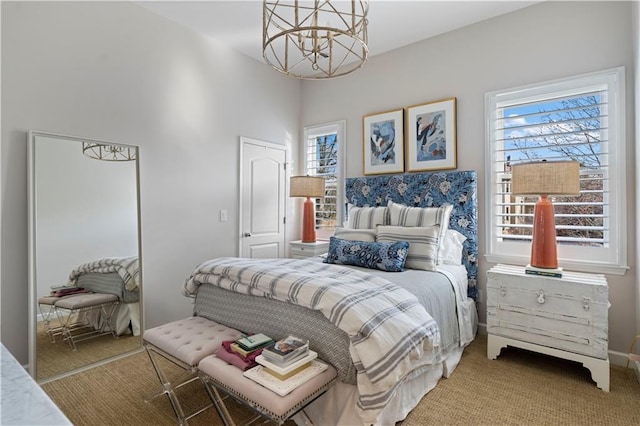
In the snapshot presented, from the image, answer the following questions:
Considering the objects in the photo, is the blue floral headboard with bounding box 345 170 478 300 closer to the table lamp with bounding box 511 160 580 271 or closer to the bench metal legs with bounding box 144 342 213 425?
the table lamp with bounding box 511 160 580 271

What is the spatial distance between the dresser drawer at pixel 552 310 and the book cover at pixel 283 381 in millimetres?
1701

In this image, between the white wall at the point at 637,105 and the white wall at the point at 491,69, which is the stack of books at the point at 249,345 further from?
the white wall at the point at 637,105

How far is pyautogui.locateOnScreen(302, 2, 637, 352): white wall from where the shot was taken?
8.52ft

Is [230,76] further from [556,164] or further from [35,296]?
[556,164]

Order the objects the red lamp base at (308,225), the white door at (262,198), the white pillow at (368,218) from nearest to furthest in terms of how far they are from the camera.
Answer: the white pillow at (368,218) → the white door at (262,198) → the red lamp base at (308,225)

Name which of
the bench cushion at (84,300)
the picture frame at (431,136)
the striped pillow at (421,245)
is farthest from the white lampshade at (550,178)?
the bench cushion at (84,300)

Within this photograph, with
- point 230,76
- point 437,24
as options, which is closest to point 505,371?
point 437,24

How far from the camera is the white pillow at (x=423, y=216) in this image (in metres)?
2.97

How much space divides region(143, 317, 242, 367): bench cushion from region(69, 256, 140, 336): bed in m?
1.00

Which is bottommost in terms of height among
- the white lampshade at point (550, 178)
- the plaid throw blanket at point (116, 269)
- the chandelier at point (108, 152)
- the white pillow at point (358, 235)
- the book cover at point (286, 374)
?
the book cover at point (286, 374)

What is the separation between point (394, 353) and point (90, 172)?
2.71 metres

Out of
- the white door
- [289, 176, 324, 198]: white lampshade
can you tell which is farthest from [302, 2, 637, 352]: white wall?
the white door

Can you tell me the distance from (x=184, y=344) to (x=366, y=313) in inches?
43.4

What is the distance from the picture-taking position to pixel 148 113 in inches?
123
